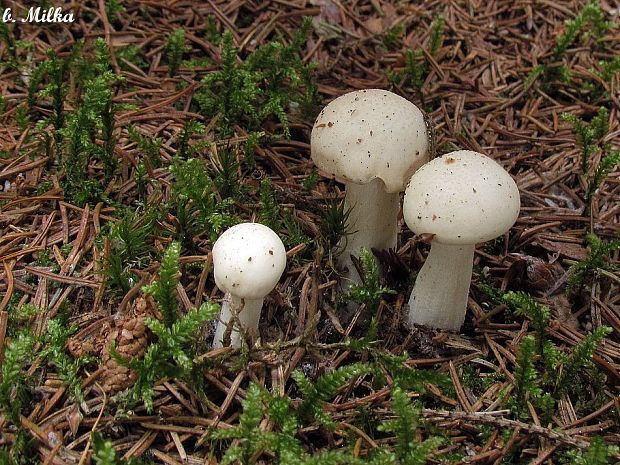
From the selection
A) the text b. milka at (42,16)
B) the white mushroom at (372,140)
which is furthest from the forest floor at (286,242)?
the white mushroom at (372,140)

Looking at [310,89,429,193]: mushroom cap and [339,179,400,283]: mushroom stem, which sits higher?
[310,89,429,193]: mushroom cap

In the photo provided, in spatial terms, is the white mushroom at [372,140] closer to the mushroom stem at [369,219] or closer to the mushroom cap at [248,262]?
the mushroom stem at [369,219]

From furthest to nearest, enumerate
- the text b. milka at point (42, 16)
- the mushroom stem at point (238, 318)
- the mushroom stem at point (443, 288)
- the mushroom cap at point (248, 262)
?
the text b. milka at point (42, 16), the mushroom stem at point (443, 288), the mushroom stem at point (238, 318), the mushroom cap at point (248, 262)

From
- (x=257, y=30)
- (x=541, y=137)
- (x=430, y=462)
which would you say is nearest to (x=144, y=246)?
(x=430, y=462)

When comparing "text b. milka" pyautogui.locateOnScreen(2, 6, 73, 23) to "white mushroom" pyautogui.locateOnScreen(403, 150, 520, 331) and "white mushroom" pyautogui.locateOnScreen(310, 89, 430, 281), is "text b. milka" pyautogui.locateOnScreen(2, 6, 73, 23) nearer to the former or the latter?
"white mushroom" pyautogui.locateOnScreen(310, 89, 430, 281)

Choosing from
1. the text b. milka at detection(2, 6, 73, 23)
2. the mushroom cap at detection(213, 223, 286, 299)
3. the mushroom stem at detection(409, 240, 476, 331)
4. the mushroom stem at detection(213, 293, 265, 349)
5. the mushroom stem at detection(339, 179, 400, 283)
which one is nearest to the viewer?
the mushroom cap at detection(213, 223, 286, 299)

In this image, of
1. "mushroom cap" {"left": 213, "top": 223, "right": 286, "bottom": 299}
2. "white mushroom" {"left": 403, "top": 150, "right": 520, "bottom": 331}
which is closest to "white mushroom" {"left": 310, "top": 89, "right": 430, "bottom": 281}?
"white mushroom" {"left": 403, "top": 150, "right": 520, "bottom": 331}

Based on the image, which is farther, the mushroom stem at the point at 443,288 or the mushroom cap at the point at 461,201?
the mushroom stem at the point at 443,288

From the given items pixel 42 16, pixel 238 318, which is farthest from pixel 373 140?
pixel 42 16
